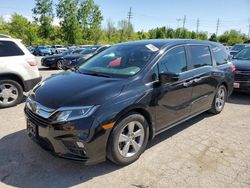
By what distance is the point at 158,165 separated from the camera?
344 centimetres

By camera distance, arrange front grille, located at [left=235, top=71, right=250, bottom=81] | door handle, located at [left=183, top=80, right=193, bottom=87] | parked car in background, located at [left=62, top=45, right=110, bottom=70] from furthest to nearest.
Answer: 1. parked car in background, located at [left=62, top=45, right=110, bottom=70]
2. front grille, located at [left=235, top=71, right=250, bottom=81]
3. door handle, located at [left=183, top=80, right=193, bottom=87]

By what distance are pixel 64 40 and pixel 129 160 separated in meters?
55.6

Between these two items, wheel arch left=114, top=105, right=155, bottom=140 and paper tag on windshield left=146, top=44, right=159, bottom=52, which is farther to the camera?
paper tag on windshield left=146, top=44, right=159, bottom=52

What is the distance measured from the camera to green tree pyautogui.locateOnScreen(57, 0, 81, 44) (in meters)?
54.7

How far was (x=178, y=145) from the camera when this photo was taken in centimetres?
407

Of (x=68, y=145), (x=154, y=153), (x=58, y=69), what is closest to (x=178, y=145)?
(x=154, y=153)

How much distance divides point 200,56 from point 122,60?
1.67 metres

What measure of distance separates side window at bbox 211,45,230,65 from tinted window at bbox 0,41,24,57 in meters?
4.68

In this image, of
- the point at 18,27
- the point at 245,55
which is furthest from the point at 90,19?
the point at 245,55

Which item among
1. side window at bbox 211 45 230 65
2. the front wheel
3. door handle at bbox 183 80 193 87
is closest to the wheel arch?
door handle at bbox 183 80 193 87

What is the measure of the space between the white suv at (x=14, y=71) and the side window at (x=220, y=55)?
4.45m

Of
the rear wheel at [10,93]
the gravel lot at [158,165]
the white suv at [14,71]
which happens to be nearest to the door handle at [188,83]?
the gravel lot at [158,165]

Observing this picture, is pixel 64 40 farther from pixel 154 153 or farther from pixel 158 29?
pixel 154 153

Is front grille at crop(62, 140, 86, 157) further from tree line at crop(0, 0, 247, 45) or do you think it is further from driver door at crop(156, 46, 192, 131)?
tree line at crop(0, 0, 247, 45)
